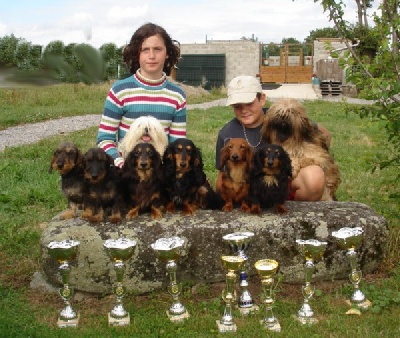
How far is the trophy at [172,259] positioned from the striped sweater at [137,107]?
130cm

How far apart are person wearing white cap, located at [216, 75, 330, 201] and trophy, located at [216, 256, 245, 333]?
1.33 metres

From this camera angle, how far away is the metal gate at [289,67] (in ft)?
111

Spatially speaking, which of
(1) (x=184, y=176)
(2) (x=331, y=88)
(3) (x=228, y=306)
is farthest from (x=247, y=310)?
(2) (x=331, y=88)

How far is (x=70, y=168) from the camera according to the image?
146 inches

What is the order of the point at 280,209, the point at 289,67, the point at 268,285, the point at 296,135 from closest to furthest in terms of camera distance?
the point at 268,285, the point at 280,209, the point at 296,135, the point at 289,67

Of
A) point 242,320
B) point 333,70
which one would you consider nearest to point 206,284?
point 242,320

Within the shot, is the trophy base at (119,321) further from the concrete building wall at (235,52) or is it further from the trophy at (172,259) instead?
the concrete building wall at (235,52)

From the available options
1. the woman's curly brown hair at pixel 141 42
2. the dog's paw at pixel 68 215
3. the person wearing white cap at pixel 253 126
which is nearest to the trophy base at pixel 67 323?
the dog's paw at pixel 68 215

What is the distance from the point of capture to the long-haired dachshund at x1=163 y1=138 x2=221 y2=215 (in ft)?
12.3

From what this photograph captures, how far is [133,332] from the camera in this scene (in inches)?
131

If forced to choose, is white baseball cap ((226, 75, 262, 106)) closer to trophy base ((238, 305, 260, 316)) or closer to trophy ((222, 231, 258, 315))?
trophy ((222, 231, 258, 315))

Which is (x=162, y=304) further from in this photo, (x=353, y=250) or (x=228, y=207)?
(x=353, y=250)

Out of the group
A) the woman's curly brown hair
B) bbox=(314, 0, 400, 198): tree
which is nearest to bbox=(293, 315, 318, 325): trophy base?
bbox=(314, 0, 400, 198): tree

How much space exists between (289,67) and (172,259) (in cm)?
3207
